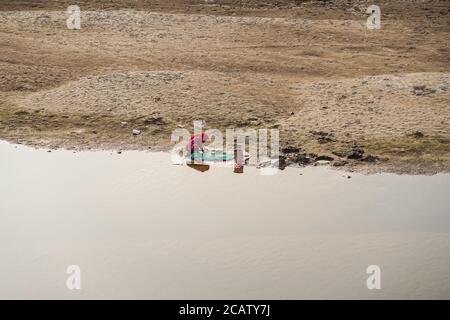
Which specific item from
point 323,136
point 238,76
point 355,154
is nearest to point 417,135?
point 355,154

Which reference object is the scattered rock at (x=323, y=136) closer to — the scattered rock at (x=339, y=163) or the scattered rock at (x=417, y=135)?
the scattered rock at (x=339, y=163)

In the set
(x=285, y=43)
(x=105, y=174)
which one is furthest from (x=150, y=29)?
(x=105, y=174)

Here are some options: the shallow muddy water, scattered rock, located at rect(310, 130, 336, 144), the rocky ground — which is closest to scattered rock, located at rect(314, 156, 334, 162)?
the rocky ground

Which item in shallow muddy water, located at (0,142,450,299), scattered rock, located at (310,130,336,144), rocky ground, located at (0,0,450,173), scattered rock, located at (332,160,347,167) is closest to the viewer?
shallow muddy water, located at (0,142,450,299)

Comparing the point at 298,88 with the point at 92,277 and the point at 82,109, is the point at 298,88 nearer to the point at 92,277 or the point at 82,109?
the point at 82,109

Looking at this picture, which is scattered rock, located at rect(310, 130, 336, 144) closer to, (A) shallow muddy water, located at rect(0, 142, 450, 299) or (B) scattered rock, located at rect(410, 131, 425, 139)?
(A) shallow muddy water, located at rect(0, 142, 450, 299)

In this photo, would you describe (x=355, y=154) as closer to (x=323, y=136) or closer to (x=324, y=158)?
(x=324, y=158)

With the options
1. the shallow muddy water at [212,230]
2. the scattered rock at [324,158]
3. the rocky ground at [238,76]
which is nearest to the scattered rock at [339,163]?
the rocky ground at [238,76]
